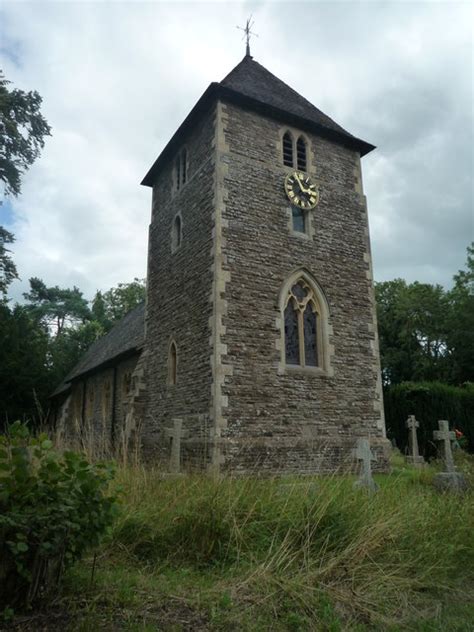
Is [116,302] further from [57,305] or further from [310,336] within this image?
[310,336]

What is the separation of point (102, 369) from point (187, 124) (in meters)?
11.5

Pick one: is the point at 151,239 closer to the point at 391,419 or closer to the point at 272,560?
the point at 391,419

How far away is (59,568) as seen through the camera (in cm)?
364

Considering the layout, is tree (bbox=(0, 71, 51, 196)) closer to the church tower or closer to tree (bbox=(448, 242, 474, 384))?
the church tower

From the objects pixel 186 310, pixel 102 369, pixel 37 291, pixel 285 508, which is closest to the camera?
pixel 285 508

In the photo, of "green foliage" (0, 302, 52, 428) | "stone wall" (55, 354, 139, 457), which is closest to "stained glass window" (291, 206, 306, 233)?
"stone wall" (55, 354, 139, 457)

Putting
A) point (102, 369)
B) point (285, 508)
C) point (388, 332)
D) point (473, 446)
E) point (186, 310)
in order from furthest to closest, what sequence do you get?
1. point (388, 332)
2. point (102, 369)
3. point (473, 446)
4. point (186, 310)
5. point (285, 508)

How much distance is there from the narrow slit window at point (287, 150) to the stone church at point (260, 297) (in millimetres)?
47

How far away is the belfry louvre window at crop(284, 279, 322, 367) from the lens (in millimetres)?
12938

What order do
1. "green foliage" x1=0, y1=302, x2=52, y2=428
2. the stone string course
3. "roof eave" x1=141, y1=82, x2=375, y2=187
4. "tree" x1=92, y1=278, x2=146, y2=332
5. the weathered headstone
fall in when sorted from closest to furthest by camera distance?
the weathered headstone, the stone string course, "roof eave" x1=141, y1=82, x2=375, y2=187, "green foliage" x1=0, y1=302, x2=52, y2=428, "tree" x1=92, y1=278, x2=146, y2=332

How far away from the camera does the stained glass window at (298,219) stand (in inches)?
550

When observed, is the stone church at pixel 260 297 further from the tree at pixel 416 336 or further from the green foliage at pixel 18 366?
the tree at pixel 416 336

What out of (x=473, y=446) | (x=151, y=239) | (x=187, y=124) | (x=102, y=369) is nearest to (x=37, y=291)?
(x=102, y=369)

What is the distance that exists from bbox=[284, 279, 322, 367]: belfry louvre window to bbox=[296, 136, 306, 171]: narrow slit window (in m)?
3.77
